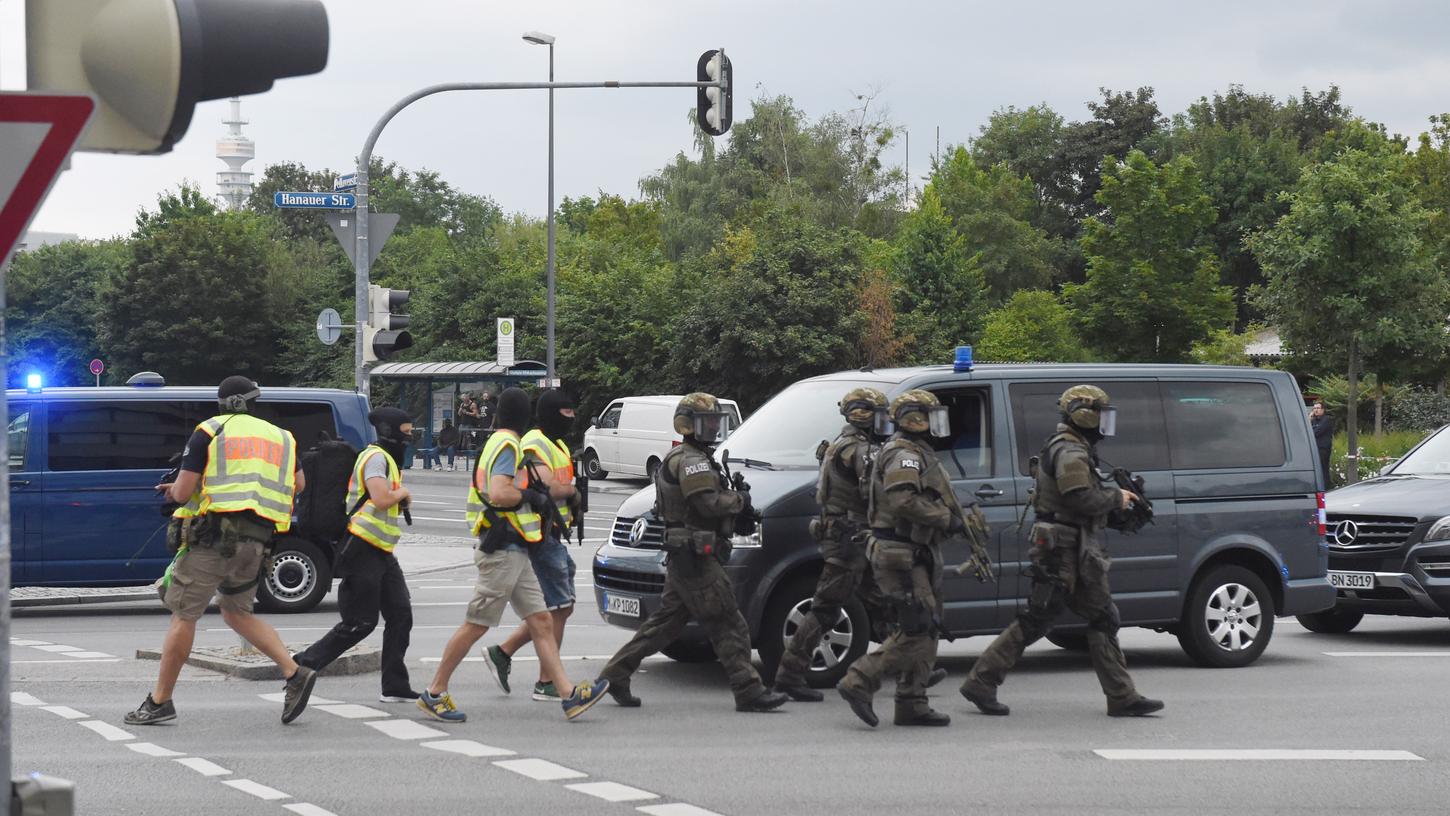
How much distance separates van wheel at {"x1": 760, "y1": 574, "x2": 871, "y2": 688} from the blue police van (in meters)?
6.40

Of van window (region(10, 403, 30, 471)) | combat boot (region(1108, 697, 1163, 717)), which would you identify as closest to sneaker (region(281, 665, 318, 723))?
combat boot (region(1108, 697, 1163, 717))

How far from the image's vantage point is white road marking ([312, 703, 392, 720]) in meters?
9.32

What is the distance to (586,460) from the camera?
130 feet

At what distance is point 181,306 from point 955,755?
63289 mm

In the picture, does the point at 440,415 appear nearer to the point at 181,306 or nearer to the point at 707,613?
the point at 181,306

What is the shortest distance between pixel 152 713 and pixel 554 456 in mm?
2457

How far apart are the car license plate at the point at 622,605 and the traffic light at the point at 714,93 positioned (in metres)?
12.6

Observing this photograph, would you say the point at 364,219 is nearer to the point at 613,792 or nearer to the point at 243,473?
the point at 243,473

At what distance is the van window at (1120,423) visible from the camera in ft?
35.5

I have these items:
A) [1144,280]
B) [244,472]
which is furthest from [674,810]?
[1144,280]

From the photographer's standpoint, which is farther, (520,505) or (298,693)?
(520,505)

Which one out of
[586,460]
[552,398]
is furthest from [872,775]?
[586,460]

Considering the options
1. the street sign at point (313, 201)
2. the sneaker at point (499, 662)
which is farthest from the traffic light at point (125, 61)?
the street sign at point (313, 201)

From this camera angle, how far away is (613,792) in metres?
7.27
